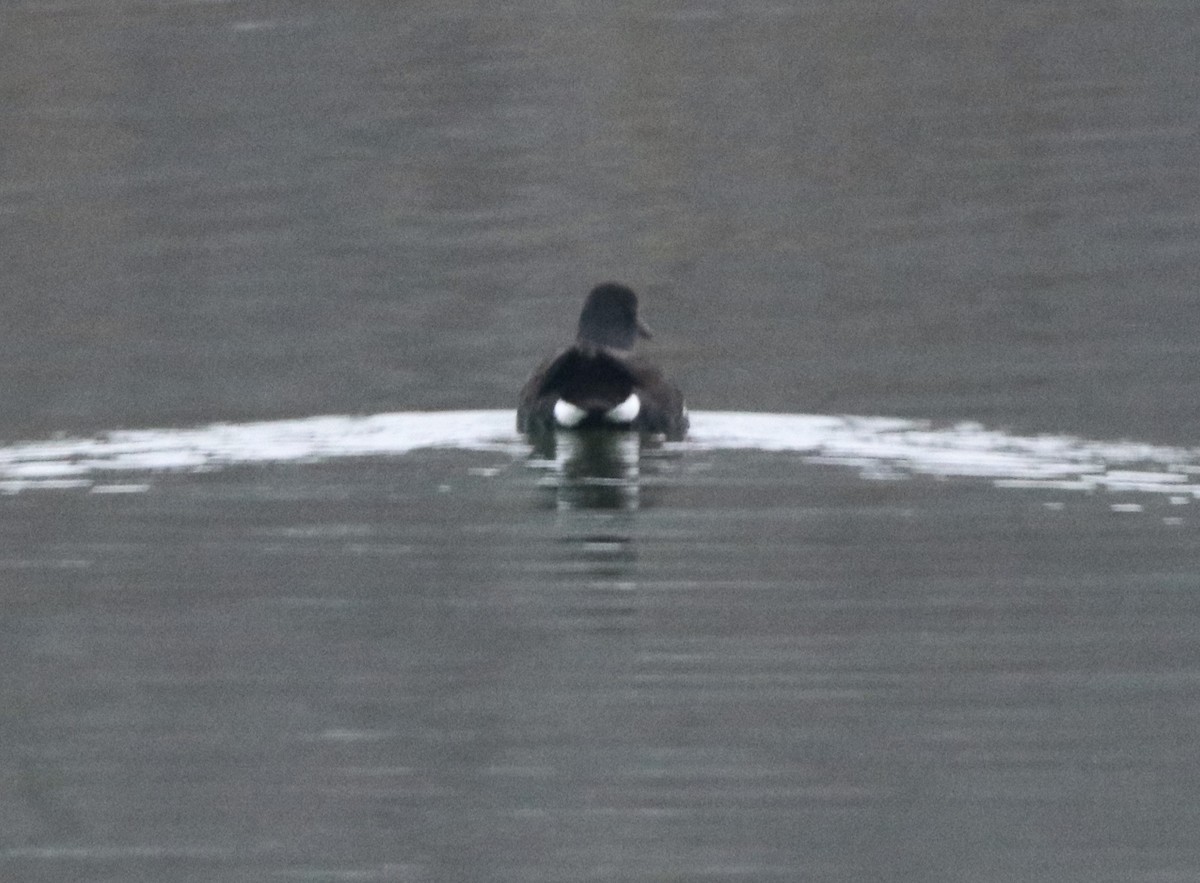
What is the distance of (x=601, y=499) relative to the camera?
13156 millimetres

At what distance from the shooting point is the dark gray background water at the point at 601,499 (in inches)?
347

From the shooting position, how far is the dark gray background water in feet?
28.9

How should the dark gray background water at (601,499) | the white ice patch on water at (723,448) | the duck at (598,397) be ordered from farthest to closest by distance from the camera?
1. the duck at (598,397)
2. the white ice patch on water at (723,448)
3. the dark gray background water at (601,499)

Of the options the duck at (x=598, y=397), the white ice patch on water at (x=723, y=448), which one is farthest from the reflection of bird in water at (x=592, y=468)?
the white ice patch on water at (x=723, y=448)

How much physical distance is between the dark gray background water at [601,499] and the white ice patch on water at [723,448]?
335 mm

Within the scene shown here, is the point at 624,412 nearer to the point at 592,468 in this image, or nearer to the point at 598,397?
the point at 598,397

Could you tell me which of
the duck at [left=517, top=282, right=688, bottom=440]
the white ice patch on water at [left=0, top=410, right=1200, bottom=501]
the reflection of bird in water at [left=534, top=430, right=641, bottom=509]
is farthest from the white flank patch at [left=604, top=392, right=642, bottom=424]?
the white ice patch on water at [left=0, top=410, right=1200, bottom=501]

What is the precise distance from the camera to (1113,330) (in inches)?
693

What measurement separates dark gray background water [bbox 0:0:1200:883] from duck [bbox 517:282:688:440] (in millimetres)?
392

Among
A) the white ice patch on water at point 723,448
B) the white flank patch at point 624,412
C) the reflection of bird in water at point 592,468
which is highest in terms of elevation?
the white flank patch at point 624,412

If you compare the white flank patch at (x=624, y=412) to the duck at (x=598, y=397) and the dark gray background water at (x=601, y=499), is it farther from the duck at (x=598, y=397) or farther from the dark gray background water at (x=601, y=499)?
the dark gray background water at (x=601, y=499)

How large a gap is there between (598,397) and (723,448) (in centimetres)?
60

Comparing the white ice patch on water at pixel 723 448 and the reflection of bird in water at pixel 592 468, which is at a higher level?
the white ice patch on water at pixel 723 448

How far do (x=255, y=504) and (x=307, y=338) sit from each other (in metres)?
5.84
